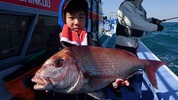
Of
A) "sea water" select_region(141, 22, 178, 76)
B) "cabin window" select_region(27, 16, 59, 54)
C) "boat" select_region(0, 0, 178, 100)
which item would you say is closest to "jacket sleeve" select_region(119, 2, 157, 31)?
"boat" select_region(0, 0, 178, 100)

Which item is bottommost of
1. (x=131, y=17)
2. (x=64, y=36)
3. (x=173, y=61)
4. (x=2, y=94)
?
(x=173, y=61)

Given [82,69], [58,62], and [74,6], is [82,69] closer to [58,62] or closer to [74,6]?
[58,62]

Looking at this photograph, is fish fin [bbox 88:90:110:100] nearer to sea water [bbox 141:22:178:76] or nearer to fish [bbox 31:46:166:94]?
fish [bbox 31:46:166:94]

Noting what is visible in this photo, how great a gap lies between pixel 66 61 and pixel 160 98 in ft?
7.26

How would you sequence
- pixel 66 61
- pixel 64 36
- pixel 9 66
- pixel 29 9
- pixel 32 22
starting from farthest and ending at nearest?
pixel 32 22
pixel 29 9
pixel 9 66
pixel 64 36
pixel 66 61

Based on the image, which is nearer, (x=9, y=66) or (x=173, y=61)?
(x=9, y=66)

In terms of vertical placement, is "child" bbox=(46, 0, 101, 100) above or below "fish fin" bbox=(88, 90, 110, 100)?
above

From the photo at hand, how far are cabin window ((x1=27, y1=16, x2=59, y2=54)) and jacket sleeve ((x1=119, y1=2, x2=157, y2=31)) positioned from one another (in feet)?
4.10

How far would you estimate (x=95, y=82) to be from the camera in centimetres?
151

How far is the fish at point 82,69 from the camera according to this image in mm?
1376

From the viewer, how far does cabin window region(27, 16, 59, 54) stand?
9.91 feet

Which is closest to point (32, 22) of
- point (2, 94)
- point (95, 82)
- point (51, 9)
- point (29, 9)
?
point (29, 9)

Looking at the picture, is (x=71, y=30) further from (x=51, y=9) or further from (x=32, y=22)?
(x=51, y=9)

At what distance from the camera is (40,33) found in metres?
3.22
